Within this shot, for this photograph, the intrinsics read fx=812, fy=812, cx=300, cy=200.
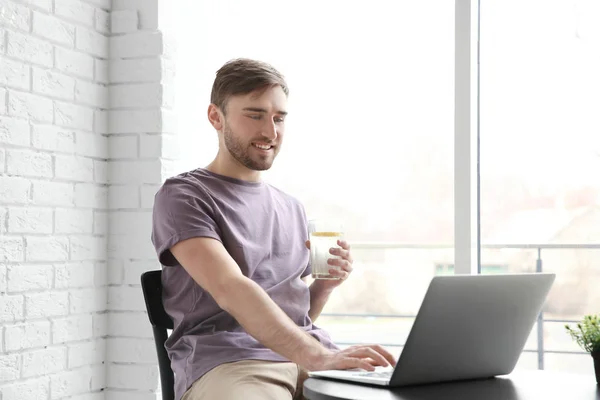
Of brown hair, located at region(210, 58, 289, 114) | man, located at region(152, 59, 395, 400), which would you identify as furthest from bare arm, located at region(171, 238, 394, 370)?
brown hair, located at region(210, 58, 289, 114)

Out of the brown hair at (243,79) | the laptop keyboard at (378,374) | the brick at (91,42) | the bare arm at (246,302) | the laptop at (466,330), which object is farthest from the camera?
the brick at (91,42)

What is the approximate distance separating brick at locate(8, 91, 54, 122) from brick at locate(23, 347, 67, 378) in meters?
→ 0.65

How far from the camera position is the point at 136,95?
250cm

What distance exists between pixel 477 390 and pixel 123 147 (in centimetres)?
150

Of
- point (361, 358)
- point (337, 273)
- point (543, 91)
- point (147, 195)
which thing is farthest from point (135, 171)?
point (543, 91)

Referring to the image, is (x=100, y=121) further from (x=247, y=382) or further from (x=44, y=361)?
(x=247, y=382)

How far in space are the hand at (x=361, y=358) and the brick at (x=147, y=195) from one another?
1194 mm

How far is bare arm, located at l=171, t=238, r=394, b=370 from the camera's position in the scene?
153cm

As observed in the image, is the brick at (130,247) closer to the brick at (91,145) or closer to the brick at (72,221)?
the brick at (72,221)

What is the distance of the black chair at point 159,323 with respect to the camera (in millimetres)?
1781

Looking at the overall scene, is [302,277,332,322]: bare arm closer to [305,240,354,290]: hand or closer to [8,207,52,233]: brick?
[305,240,354,290]: hand

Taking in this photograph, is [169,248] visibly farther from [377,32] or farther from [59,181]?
[377,32]

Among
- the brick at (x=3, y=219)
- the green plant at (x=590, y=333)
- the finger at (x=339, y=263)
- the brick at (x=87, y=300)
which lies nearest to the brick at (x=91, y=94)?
the brick at (x=3, y=219)

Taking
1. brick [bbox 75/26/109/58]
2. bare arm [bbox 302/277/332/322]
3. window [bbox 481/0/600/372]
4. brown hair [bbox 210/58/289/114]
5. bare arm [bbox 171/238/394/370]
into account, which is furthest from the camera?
window [bbox 481/0/600/372]
